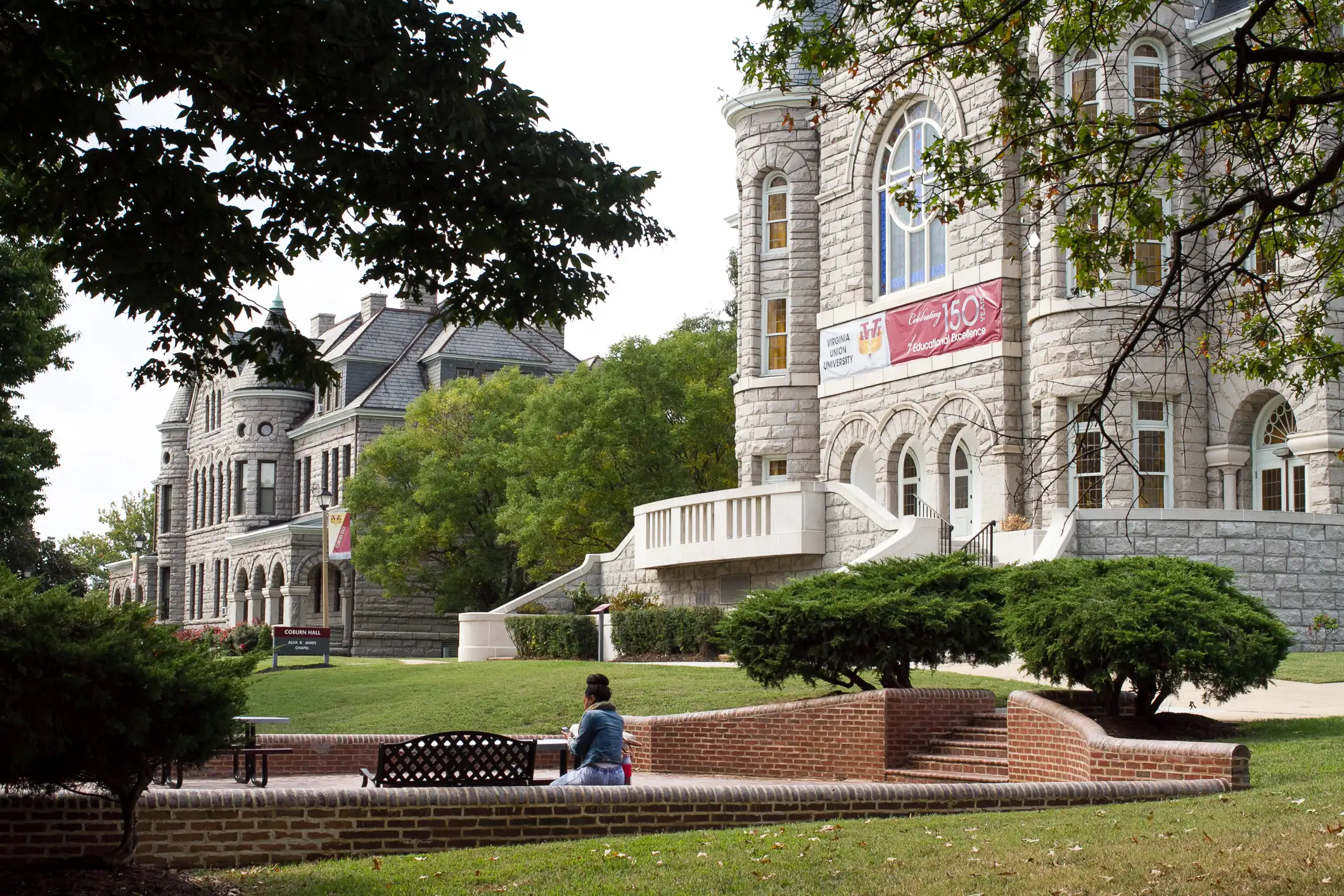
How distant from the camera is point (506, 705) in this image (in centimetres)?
2109

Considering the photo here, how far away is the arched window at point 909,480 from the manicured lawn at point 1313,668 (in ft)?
36.0

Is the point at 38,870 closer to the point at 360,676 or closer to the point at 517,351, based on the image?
the point at 360,676

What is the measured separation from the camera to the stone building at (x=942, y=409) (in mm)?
26438

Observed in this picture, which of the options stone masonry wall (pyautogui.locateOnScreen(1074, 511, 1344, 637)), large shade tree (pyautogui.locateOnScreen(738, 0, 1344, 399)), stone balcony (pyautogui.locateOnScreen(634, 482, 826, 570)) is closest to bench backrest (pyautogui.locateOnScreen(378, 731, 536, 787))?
large shade tree (pyautogui.locateOnScreen(738, 0, 1344, 399))

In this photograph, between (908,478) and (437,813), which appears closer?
(437,813)

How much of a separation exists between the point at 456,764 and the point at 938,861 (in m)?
3.91

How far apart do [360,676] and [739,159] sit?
15476 millimetres

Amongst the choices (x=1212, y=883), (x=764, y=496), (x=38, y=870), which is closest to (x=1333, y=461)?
(x=764, y=496)

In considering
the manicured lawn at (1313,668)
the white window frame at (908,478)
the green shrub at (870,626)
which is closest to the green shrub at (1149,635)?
the green shrub at (870,626)

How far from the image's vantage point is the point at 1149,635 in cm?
1377

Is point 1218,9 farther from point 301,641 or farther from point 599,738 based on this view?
point 599,738

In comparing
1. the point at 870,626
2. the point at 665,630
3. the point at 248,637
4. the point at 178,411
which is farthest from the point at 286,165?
the point at 178,411

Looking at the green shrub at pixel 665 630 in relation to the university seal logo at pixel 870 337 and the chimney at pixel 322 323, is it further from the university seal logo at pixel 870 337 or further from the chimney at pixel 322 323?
the chimney at pixel 322 323

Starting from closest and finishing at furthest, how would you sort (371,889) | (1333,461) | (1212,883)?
(1212,883)
(371,889)
(1333,461)
